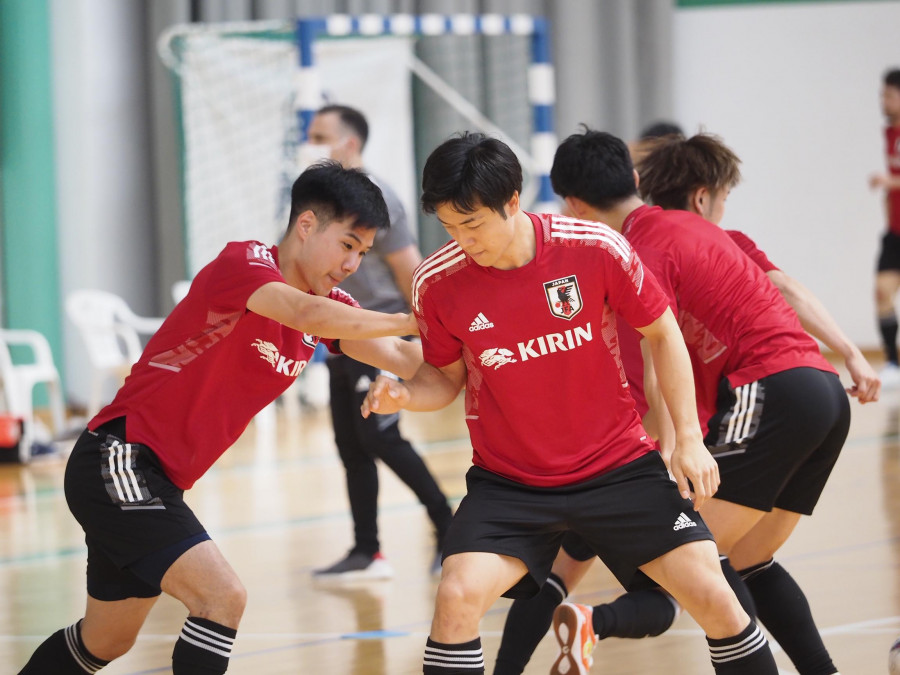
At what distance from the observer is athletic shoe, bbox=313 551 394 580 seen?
4.95m

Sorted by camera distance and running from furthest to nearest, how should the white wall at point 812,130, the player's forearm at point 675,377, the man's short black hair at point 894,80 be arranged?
the white wall at point 812,130 → the man's short black hair at point 894,80 → the player's forearm at point 675,377

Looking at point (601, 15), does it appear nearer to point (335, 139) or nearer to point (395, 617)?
point (335, 139)

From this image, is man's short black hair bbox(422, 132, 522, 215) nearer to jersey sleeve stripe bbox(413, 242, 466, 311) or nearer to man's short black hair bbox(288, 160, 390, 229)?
jersey sleeve stripe bbox(413, 242, 466, 311)

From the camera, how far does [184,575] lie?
9.32ft

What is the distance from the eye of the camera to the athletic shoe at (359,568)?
16.2 feet

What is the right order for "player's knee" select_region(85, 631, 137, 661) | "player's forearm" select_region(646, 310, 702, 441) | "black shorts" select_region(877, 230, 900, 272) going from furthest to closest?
"black shorts" select_region(877, 230, 900, 272) → "player's knee" select_region(85, 631, 137, 661) → "player's forearm" select_region(646, 310, 702, 441)

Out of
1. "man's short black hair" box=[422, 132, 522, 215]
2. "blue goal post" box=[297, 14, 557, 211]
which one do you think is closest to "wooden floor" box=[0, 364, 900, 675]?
"man's short black hair" box=[422, 132, 522, 215]

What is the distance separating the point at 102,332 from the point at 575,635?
A: 7.34m

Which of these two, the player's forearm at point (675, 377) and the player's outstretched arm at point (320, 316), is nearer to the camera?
the player's forearm at point (675, 377)

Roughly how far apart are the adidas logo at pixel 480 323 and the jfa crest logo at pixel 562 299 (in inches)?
5.4

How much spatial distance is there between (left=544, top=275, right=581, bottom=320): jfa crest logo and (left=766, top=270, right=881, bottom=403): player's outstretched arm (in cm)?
98

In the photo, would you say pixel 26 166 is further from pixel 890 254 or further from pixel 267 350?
pixel 267 350

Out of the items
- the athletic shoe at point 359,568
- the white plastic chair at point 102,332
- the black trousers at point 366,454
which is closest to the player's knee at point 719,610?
the black trousers at point 366,454

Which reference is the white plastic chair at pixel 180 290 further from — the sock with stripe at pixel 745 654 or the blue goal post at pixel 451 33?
the sock with stripe at pixel 745 654
